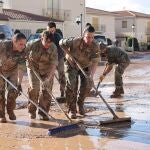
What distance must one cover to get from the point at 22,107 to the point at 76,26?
124 feet

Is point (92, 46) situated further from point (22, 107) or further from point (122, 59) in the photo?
point (122, 59)

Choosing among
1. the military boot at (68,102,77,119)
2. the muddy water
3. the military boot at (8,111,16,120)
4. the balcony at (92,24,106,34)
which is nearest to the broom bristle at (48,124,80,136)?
the muddy water

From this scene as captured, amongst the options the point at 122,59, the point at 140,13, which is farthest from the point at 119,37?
the point at 122,59

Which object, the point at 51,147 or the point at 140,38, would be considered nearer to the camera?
the point at 51,147

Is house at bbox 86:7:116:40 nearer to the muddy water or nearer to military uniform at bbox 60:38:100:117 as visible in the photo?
the muddy water

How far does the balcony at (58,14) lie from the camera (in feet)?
159

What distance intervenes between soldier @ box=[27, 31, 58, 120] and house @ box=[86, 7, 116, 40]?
49615 mm

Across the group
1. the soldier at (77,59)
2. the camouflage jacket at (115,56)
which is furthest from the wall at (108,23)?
the soldier at (77,59)

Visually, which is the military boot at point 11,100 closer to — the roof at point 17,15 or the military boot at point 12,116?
the military boot at point 12,116

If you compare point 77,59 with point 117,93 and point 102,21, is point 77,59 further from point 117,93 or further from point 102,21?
point 102,21

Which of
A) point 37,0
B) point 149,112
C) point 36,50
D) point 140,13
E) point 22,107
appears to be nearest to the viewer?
point 36,50

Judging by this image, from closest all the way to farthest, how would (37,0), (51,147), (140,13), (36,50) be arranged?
(51,147) < (36,50) < (37,0) < (140,13)

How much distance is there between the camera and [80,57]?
960 cm

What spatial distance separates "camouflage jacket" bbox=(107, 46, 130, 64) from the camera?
1264 centimetres
